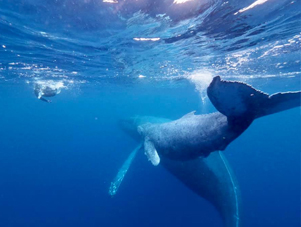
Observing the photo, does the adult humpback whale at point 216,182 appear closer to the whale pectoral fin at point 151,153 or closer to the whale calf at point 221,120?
the whale pectoral fin at point 151,153

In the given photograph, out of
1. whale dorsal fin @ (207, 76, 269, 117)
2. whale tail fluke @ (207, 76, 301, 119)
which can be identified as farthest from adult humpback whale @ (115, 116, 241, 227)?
whale dorsal fin @ (207, 76, 269, 117)

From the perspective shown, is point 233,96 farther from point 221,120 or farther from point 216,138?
point 216,138

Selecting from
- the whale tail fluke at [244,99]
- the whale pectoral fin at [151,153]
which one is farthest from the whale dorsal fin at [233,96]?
the whale pectoral fin at [151,153]

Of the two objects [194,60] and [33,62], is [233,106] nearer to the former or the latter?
[194,60]

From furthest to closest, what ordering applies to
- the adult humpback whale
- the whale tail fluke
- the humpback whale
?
the adult humpback whale, the humpback whale, the whale tail fluke

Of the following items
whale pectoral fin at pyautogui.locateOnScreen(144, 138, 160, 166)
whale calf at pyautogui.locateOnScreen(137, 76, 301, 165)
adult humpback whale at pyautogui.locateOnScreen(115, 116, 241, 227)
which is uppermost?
whale calf at pyautogui.locateOnScreen(137, 76, 301, 165)

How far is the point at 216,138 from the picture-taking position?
620 centimetres

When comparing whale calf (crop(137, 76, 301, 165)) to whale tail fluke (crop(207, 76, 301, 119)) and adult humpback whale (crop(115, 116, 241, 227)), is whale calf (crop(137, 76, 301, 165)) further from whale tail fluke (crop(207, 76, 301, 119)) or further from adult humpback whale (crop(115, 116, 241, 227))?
adult humpback whale (crop(115, 116, 241, 227))

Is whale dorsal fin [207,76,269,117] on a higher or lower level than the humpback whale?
higher

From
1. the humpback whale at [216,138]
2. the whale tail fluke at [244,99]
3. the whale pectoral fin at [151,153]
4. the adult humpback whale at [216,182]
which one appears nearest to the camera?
the whale tail fluke at [244,99]

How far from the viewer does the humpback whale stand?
4608mm

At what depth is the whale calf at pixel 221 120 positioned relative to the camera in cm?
450

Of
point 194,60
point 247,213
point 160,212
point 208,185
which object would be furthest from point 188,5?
point 247,213

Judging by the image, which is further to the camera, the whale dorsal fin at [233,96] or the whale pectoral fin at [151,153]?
the whale pectoral fin at [151,153]
